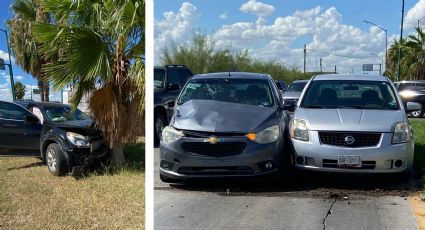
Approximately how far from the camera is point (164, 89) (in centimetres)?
338

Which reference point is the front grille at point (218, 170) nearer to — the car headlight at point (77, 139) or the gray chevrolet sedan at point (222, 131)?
the gray chevrolet sedan at point (222, 131)

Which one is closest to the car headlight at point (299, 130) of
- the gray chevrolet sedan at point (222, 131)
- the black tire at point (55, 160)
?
the gray chevrolet sedan at point (222, 131)

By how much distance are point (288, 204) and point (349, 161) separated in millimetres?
654

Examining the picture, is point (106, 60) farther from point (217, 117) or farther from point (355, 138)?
point (355, 138)

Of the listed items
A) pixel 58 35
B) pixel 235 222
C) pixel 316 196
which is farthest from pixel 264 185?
pixel 58 35

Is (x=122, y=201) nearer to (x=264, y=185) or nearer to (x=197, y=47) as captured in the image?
(x=197, y=47)

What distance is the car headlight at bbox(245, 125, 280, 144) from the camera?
3.88 metres

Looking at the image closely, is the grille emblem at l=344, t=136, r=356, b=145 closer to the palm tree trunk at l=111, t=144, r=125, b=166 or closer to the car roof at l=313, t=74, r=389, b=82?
the car roof at l=313, t=74, r=389, b=82

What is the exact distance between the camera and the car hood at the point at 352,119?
406 centimetres

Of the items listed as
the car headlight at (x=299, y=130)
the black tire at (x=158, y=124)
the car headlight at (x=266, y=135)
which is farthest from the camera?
the car headlight at (x=299, y=130)

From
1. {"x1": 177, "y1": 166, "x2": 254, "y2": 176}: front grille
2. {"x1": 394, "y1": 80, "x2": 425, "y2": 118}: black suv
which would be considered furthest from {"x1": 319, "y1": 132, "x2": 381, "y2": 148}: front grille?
{"x1": 394, "y1": 80, "x2": 425, "y2": 118}: black suv

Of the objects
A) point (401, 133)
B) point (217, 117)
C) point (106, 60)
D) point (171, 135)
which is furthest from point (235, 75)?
point (401, 133)

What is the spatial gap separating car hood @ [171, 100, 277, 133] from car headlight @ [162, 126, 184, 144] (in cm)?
4

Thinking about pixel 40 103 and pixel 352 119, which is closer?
pixel 40 103
